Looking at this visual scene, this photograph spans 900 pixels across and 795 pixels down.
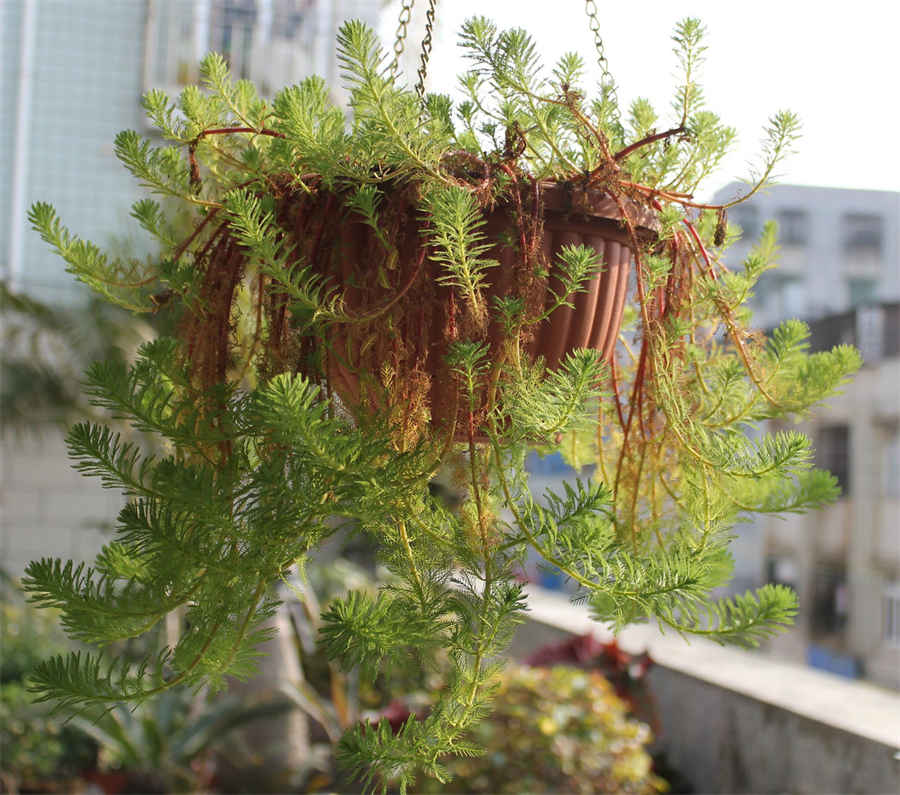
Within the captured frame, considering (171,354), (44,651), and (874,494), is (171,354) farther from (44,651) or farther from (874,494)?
(874,494)

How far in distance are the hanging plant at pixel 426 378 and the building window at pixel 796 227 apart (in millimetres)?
16063

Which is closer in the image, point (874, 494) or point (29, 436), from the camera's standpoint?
point (29, 436)

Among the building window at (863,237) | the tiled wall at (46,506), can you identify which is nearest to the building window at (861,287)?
the building window at (863,237)

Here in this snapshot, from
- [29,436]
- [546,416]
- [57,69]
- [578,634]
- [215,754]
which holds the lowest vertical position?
[215,754]

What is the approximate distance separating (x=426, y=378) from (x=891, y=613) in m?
10.2

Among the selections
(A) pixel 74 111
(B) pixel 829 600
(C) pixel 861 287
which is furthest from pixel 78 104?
(C) pixel 861 287

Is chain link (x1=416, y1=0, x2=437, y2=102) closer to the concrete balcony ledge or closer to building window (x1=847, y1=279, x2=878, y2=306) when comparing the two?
the concrete balcony ledge

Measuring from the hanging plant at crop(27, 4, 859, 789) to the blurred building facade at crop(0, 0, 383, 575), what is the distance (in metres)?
3.51

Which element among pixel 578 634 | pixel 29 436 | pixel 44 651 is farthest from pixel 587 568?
pixel 29 436

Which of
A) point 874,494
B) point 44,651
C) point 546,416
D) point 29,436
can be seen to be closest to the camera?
point 546,416

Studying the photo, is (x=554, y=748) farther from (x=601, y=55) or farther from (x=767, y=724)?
(x=601, y=55)

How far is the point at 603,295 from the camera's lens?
2.19ft

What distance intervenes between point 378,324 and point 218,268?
14 centimetres

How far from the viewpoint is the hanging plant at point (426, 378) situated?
1.68ft
